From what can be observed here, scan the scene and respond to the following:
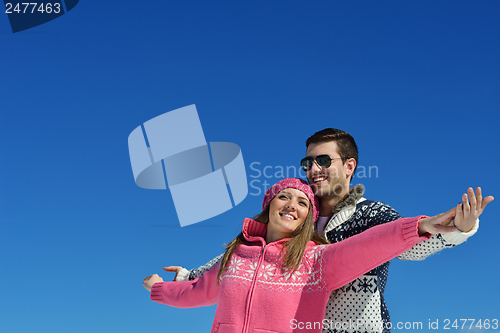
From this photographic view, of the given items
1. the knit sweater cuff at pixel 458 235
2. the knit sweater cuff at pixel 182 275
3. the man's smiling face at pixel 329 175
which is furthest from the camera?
the knit sweater cuff at pixel 182 275

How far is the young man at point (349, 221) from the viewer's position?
158 inches

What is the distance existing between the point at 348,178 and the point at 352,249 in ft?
5.88

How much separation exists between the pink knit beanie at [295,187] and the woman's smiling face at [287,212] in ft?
0.17

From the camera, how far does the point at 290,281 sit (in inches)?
186

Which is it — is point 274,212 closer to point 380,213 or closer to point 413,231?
point 380,213

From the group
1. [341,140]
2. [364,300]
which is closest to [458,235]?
[364,300]

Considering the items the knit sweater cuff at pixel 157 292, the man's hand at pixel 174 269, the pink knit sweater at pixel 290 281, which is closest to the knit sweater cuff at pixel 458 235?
the pink knit sweater at pixel 290 281

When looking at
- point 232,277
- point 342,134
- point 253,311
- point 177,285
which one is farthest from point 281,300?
point 342,134

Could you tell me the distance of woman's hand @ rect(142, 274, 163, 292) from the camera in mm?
6526

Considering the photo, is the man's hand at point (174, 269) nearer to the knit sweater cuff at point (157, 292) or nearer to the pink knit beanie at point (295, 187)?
the knit sweater cuff at point (157, 292)

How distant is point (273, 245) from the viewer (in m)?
5.11

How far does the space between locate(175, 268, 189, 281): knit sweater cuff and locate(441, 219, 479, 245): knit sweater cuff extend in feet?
12.2

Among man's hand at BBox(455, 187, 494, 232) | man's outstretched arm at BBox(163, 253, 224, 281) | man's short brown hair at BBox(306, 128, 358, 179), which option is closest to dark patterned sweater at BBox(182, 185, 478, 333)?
man's hand at BBox(455, 187, 494, 232)

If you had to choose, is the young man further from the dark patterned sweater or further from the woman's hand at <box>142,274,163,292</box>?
the woman's hand at <box>142,274,163,292</box>
